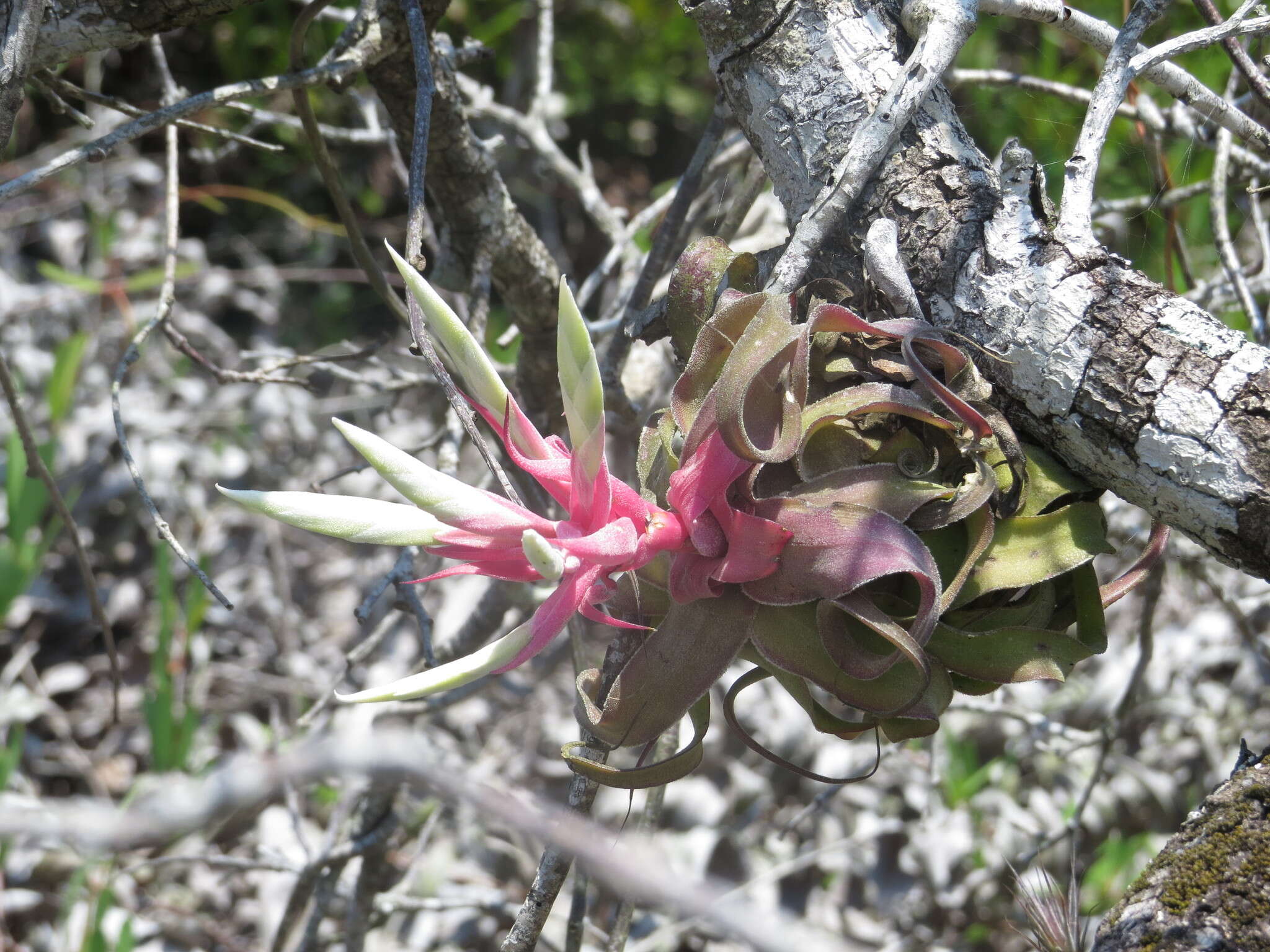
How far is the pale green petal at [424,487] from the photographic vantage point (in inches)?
26.5

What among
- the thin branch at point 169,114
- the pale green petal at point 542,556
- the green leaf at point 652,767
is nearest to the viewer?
the pale green petal at point 542,556

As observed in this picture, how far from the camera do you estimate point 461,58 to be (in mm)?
1252

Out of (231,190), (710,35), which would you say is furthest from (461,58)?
(231,190)

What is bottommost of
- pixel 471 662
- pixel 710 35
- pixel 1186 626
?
pixel 1186 626

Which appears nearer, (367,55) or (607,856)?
(607,856)

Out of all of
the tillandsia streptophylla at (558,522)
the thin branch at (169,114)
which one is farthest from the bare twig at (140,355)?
the tillandsia streptophylla at (558,522)

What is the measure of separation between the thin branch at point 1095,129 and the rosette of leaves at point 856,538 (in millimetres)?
143

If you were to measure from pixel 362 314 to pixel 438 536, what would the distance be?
9.56 ft

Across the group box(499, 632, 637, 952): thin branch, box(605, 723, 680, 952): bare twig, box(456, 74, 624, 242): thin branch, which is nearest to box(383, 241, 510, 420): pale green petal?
box(499, 632, 637, 952): thin branch

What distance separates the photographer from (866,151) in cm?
76

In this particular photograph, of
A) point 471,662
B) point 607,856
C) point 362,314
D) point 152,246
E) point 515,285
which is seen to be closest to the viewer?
point 607,856

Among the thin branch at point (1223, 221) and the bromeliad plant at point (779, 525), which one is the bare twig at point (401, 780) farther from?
the thin branch at point (1223, 221)

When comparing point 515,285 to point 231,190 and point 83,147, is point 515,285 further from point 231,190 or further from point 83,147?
point 231,190

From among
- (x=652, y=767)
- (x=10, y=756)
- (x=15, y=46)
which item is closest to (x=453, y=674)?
(x=652, y=767)
